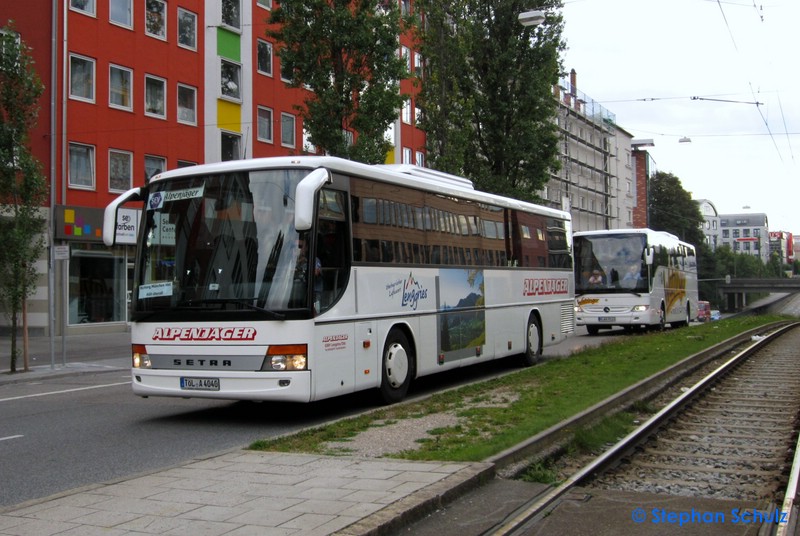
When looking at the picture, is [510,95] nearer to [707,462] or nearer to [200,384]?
[200,384]

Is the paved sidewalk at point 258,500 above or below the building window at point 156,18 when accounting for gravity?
below

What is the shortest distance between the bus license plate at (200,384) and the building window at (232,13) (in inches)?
1155

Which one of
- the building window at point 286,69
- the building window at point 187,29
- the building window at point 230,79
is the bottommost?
the building window at point 286,69

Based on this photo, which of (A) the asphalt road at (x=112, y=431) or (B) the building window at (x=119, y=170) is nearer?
(A) the asphalt road at (x=112, y=431)

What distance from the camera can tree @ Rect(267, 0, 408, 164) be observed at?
82.0ft

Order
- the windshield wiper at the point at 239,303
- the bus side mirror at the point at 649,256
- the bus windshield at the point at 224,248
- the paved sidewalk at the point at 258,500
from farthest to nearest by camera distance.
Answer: the bus side mirror at the point at 649,256
the bus windshield at the point at 224,248
the windshield wiper at the point at 239,303
the paved sidewalk at the point at 258,500

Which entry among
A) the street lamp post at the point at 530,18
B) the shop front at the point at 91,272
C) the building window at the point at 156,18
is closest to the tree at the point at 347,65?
the street lamp post at the point at 530,18

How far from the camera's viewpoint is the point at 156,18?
3306cm

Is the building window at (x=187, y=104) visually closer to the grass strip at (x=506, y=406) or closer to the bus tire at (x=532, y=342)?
the bus tire at (x=532, y=342)

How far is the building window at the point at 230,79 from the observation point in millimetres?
36312

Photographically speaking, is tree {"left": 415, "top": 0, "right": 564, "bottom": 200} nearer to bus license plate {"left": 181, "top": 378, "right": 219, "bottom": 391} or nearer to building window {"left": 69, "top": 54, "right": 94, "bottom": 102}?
building window {"left": 69, "top": 54, "right": 94, "bottom": 102}

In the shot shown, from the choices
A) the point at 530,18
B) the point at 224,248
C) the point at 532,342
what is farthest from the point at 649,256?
the point at 224,248

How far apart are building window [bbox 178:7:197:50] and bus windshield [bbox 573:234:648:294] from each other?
17889 millimetres

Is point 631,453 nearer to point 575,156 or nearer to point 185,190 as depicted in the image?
point 185,190
